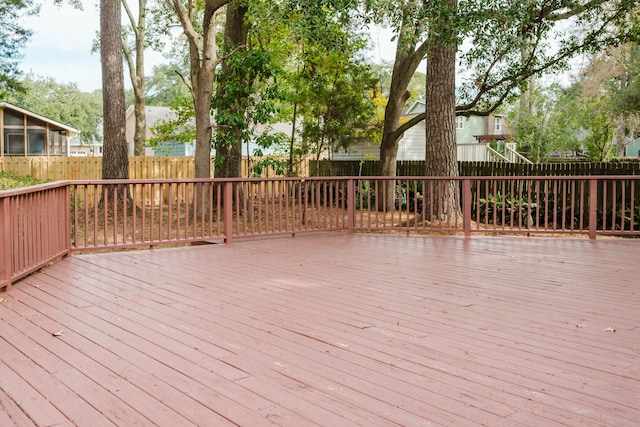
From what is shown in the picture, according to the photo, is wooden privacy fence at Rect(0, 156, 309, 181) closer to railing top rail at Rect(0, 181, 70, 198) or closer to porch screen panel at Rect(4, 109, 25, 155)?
porch screen panel at Rect(4, 109, 25, 155)

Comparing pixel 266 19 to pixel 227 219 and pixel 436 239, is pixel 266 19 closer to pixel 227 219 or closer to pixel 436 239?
pixel 227 219

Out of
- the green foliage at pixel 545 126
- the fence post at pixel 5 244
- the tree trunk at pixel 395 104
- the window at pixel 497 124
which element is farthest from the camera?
the window at pixel 497 124

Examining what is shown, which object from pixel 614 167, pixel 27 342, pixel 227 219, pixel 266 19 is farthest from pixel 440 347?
pixel 614 167

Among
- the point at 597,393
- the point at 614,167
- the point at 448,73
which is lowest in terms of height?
the point at 597,393

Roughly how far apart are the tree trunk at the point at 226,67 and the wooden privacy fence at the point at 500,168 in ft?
8.08

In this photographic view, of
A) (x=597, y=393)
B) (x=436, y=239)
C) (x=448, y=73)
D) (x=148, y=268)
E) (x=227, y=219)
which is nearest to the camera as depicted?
(x=597, y=393)

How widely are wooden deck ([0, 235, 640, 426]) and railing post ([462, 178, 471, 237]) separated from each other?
233cm

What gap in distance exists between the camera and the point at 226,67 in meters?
13.1

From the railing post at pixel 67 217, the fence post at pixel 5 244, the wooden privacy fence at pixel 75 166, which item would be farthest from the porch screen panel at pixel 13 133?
the fence post at pixel 5 244

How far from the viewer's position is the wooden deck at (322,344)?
112 inches

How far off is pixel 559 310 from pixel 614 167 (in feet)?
31.4

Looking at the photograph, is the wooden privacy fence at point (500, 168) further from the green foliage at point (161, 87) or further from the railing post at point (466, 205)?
the green foliage at point (161, 87)

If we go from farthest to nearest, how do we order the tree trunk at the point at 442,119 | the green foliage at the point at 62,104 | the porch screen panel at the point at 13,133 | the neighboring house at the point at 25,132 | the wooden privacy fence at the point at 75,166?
the green foliage at the point at 62,104, the porch screen panel at the point at 13,133, the neighboring house at the point at 25,132, the wooden privacy fence at the point at 75,166, the tree trunk at the point at 442,119

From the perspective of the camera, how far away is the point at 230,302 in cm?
507
